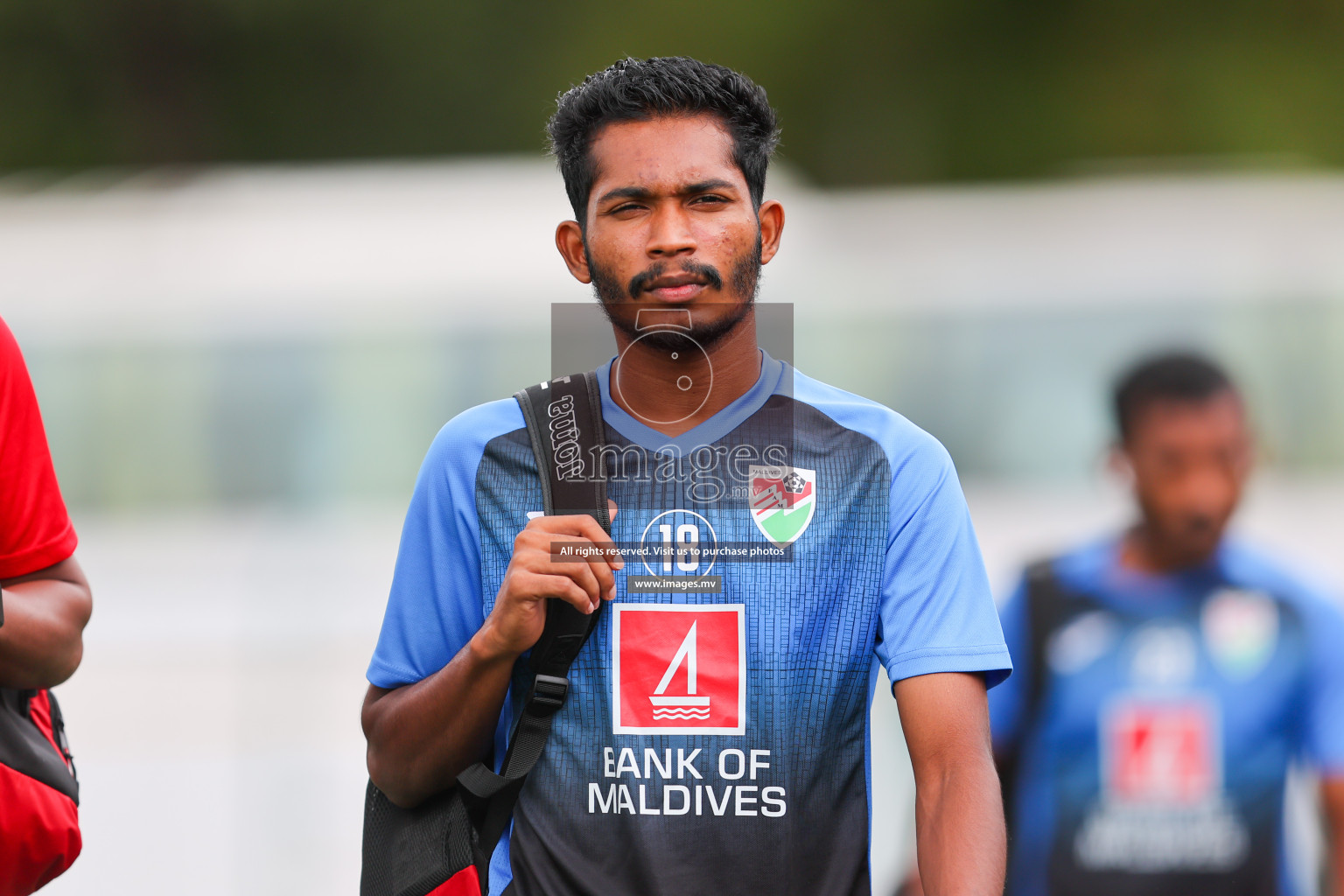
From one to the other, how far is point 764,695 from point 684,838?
0.66 feet

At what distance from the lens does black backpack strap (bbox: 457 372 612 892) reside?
6.05ft

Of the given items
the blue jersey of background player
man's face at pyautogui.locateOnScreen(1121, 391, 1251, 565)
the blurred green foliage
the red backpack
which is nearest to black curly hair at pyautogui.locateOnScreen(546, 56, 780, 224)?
the red backpack

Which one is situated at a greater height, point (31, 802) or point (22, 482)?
point (22, 482)

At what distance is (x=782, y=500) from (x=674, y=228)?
14.6 inches

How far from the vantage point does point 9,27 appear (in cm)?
1116

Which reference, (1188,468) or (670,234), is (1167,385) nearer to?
(1188,468)

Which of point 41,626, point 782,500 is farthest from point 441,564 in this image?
point 41,626

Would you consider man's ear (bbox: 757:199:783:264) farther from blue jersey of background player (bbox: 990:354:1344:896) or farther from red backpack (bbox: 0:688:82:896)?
blue jersey of background player (bbox: 990:354:1344:896)

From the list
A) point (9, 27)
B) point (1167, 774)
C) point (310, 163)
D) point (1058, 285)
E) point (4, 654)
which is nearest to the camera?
point (4, 654)

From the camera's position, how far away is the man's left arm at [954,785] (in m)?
1.73

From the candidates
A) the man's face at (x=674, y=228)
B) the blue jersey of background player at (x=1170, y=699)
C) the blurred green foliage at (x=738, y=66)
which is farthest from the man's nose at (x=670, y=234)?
the blurred green foliage at (x=738, y=66)

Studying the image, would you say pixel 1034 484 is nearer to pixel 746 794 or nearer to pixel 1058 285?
pixel 1058 285

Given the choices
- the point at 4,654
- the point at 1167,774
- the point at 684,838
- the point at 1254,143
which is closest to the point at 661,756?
the point at 684,838

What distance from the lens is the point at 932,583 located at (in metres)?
1.86
